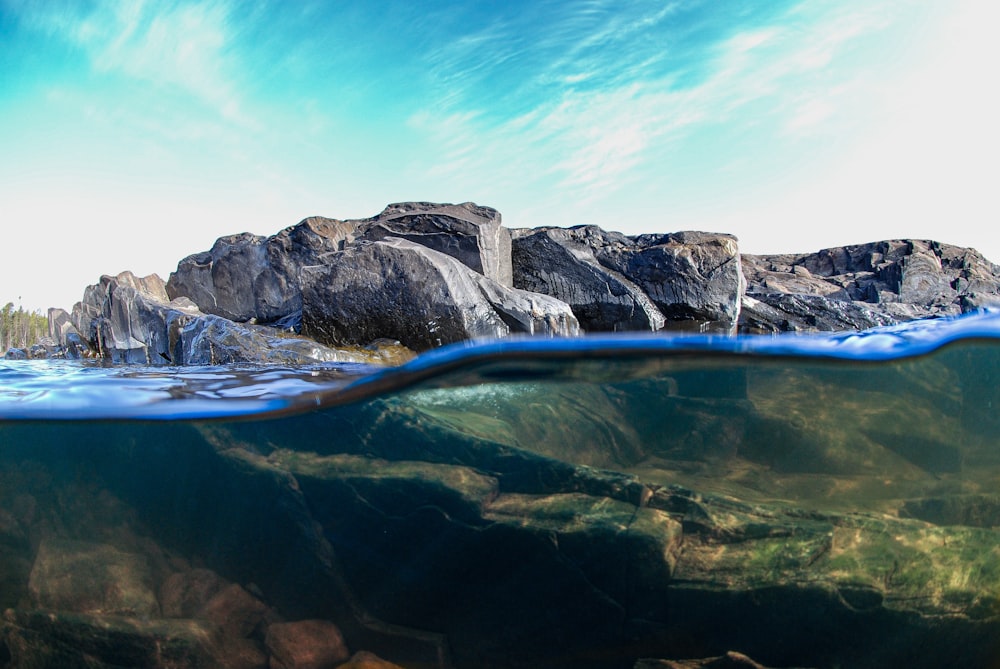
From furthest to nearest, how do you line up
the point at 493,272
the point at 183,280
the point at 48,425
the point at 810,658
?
the point at 183,280 < the point at 493,272 < the point at 48,425 < the point at 810,658

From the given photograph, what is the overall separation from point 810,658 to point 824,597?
40cm

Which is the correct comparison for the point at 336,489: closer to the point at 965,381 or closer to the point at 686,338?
the point at 686,338

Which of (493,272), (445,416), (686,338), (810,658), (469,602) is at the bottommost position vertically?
(810,658)

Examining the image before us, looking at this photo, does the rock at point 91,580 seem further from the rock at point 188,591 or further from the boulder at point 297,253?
the boulder at point 297,253

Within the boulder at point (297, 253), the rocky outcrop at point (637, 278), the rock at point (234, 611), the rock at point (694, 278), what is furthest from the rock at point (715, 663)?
the rock at point (694, 278)

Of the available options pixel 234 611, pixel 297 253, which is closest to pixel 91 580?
pixel 234 611

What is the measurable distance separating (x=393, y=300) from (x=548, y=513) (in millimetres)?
7016

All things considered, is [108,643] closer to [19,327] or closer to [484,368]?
[484,368]

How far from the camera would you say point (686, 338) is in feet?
17.6

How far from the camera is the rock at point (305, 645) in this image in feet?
13.9

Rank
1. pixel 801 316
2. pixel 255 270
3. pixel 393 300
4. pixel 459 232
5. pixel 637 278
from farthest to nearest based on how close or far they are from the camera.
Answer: pixel 255 270 → pixel 801 316 → pixel 637 278 → pixel 459 232 → pixel 393 300

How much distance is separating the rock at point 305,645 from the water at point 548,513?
22 mm

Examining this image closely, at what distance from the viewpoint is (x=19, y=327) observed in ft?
189

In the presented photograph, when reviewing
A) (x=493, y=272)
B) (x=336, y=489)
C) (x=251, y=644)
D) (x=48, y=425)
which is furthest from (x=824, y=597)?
(x=493, y=272)
